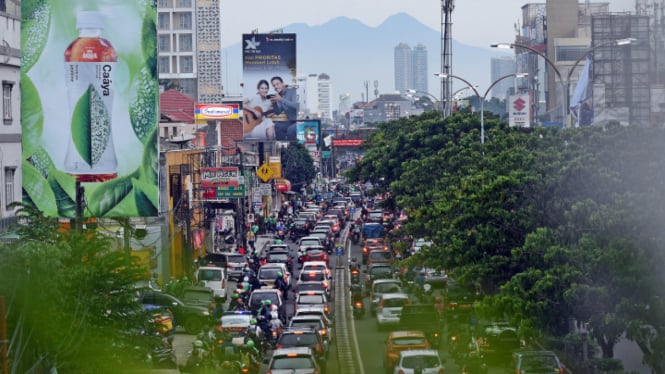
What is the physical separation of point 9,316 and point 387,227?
214 feet

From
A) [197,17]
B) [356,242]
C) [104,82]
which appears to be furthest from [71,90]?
[197,17]

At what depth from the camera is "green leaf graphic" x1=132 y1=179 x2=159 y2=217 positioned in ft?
123

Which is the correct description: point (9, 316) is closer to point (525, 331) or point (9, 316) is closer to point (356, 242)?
point (525, 331)

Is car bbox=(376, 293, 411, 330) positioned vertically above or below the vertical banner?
below

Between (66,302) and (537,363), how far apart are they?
463 inches

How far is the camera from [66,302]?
24.4m

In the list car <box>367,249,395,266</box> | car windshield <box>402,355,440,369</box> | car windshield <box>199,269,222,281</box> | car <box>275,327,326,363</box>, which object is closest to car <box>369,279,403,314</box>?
car windshield <box>199,269,222,281</box>

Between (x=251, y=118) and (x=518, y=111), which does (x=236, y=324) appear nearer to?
(x=518, y=111)

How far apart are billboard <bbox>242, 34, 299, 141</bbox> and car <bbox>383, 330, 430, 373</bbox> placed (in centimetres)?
9550

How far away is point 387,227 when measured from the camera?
3359 inches

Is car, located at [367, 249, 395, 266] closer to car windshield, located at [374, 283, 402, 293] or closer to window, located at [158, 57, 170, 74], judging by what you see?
car windshield, located at [374, 283, 402, 293]

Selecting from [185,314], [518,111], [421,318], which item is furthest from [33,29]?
[518,111]

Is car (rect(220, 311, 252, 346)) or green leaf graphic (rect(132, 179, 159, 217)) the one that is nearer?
green leaf graphic (rect(132, 179, 159, 217))

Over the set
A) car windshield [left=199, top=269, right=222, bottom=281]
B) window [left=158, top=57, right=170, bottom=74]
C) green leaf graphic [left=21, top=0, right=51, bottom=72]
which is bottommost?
car windshield [left=199, top=269, right=222, bottom=281]
